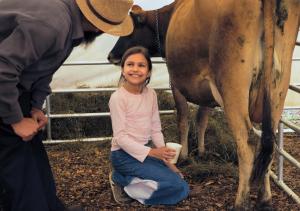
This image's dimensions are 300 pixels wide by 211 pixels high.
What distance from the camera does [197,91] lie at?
3877 mm

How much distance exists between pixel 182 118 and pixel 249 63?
1.68 m

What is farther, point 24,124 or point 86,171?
point 86,171

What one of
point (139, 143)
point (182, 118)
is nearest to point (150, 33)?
point (182, 118)

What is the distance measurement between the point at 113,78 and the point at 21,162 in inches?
149

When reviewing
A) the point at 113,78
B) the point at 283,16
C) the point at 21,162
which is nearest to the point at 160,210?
the point at 21,162

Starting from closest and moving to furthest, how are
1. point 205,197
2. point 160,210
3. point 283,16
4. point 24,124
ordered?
point 24,124 → point 283,16 → point 160,210 → point 205,197

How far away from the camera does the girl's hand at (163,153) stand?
3357mm

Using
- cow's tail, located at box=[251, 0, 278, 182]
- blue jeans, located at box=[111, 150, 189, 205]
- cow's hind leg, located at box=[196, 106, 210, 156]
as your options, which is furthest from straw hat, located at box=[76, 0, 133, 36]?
cow's hind leg, located at box=[196, 106, 210, 156]

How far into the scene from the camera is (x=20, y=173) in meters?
2.68

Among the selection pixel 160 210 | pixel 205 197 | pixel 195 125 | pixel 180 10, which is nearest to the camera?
pixel 160 210

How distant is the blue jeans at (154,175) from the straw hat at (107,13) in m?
1.09

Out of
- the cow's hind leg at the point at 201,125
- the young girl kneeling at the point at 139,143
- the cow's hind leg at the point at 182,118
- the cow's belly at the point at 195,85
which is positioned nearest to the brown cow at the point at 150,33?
the cow's hind leg at the point at 201,125

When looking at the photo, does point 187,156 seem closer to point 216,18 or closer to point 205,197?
point 205,197

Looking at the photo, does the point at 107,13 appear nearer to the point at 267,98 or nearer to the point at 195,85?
the point at 267,98
